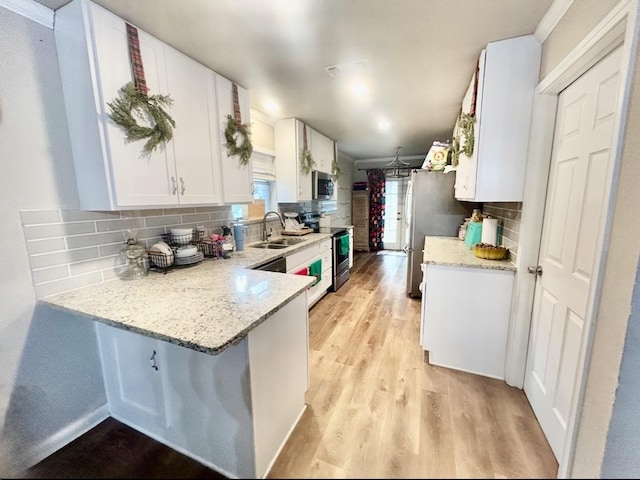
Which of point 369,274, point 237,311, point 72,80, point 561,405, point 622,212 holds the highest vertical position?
point 72,80

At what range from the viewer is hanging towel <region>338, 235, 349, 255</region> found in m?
3.94

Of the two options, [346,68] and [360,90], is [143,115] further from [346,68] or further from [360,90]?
[360,90]

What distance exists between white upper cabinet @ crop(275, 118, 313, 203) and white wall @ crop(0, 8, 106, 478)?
2.14 meters

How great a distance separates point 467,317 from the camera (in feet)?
6.42

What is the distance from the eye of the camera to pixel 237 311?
1.14 meters

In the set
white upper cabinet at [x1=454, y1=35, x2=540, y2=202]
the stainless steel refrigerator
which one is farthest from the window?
white upper cabinet at [x1=454, y1=35, x2=540, y2=202]

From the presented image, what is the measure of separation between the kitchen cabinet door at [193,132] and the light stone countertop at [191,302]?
59cm

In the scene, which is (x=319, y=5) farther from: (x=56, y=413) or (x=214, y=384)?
(x=56, y=413)

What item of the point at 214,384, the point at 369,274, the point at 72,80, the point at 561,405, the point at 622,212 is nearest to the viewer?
the point at 622,212

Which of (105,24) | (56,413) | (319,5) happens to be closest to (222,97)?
(105,24)

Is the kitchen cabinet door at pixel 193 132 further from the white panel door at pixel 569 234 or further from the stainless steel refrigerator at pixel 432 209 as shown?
the stainless steel refrigerator at pixel 432 209

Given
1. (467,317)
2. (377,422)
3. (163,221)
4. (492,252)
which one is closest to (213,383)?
(377,422)

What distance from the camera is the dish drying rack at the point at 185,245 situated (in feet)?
5.74

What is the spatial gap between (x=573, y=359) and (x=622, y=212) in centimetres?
78
